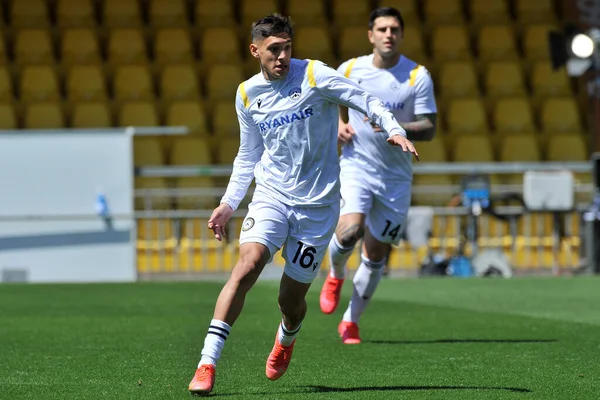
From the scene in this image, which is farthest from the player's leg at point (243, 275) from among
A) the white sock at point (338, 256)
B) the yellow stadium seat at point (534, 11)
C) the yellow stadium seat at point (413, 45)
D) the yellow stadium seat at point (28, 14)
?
the yellow stadium seat at point (534, 11)

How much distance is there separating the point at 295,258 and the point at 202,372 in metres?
0.89

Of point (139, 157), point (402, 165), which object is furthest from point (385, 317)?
point (139, 157)

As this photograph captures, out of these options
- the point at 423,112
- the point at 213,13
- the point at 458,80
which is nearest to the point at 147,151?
the point at 213,13

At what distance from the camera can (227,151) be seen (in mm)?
20594

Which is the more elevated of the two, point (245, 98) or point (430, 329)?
point (245, 98)

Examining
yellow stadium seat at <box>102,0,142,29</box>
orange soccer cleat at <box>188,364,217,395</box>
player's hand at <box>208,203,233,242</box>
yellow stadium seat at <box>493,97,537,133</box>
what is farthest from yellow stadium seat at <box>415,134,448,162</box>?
orange soccer cleat at <box>188,364,217,395</box>

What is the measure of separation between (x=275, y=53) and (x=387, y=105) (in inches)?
108

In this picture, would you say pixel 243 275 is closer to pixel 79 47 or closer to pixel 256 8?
pixel 79 47

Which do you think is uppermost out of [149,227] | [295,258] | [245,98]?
[245,98]

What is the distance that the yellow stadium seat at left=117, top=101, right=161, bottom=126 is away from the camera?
2097 cm

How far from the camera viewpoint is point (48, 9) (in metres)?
23.1

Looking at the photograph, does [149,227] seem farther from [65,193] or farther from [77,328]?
[77,328]

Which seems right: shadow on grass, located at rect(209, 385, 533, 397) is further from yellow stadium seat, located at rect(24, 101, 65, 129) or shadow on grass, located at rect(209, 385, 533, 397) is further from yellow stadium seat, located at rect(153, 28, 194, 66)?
yellow stadium seat, located at rect(153, 28, 194, 66)

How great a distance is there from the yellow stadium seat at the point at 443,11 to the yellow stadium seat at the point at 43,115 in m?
6.64
